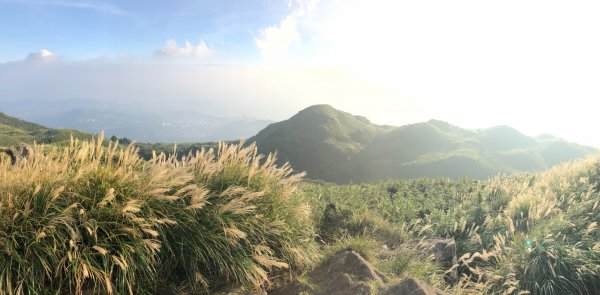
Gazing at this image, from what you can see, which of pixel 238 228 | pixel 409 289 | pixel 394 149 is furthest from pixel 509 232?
pixel 394 149

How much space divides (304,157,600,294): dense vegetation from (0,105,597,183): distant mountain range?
10516cm

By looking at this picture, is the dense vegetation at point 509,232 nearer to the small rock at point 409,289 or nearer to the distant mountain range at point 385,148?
the small rock at point 409,289

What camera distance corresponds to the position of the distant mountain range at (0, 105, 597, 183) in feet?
414

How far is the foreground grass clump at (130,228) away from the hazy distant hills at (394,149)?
112m

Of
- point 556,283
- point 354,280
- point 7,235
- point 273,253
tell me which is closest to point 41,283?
point 7,235

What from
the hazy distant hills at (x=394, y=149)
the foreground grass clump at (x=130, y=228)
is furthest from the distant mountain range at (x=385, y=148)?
the foreground grass clump at (x=130, y=228)

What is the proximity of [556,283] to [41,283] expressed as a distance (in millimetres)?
8207

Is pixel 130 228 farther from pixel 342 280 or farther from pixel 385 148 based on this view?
pixel 385 148

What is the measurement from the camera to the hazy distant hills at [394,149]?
12738cm

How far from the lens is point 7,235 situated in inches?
154

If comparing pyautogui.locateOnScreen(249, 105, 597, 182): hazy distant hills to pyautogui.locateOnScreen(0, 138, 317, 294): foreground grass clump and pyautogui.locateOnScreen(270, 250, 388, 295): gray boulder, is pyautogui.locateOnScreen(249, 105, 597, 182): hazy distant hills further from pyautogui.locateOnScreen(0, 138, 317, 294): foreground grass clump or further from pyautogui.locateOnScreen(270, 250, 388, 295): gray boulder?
pyautogui.locateOnScreen(270, 250, 388, 295): gray boulder

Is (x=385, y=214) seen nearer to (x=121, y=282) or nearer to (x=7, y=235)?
(x=121, y=282)

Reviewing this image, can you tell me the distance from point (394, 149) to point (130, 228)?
153 meters

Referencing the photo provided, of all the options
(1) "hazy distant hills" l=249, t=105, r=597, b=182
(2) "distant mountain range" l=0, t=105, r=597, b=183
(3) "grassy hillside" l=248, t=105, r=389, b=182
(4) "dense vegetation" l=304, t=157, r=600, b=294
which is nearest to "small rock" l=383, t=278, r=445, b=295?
(4) "dense vegetation" l=304, t=157, r=600, b=294
